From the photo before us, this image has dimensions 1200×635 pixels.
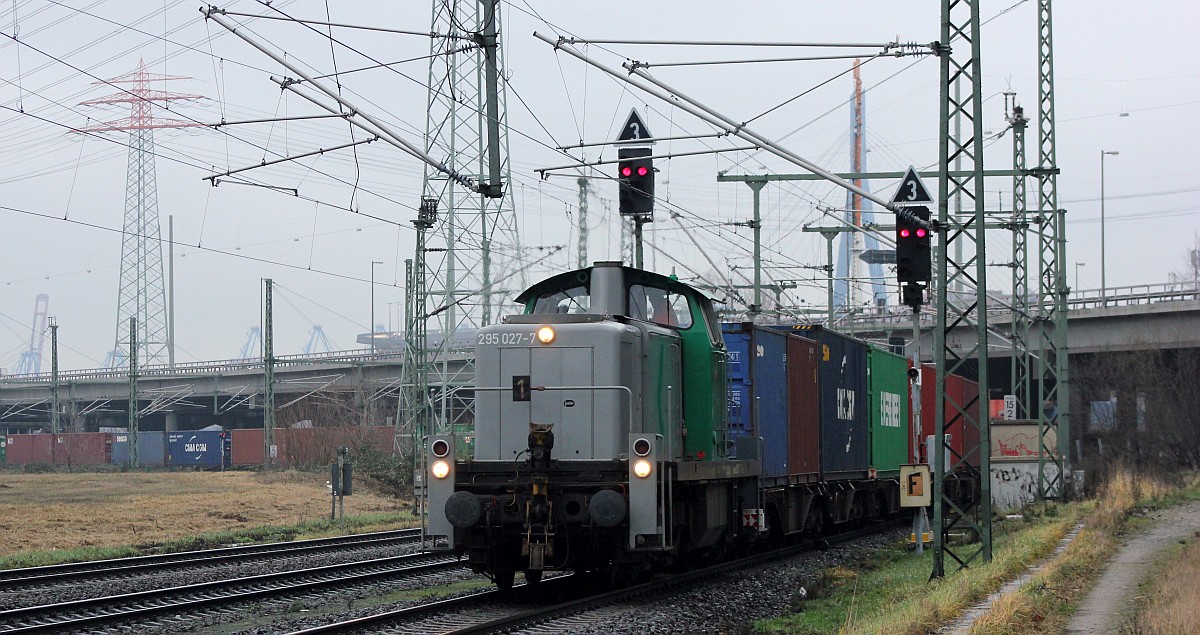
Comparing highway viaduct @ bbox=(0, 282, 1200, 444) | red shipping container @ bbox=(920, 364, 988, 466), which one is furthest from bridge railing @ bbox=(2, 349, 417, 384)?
red shipping container @ bbox=(920, 364, 988, 466)

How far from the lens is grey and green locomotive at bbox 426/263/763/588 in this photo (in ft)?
41.8

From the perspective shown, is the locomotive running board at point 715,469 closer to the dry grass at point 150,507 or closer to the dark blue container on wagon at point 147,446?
the dry grass at point 150,507

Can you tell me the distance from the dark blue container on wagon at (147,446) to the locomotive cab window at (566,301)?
6743 centimetres

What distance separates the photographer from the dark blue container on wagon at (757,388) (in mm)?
17203

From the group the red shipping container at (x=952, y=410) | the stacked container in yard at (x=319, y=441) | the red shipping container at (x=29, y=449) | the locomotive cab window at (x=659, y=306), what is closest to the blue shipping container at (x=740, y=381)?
the locomotive cab window at (x=659, y=306)

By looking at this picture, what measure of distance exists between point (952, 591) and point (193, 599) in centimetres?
838

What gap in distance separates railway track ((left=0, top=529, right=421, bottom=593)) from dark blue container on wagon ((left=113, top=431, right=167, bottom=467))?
57.6m

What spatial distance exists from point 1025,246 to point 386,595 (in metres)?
27.2

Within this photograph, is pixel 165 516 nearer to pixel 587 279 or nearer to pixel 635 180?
pixel 635 180

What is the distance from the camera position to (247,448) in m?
74.3

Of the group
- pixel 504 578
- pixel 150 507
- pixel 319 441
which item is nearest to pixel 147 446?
pixel 319 441

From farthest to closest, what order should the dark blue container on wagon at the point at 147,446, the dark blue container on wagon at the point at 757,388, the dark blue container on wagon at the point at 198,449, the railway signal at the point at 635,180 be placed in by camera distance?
1. the dark blue container on wagon at the point at 147,446
2. the dark blue container on wagon at the point at 198,449
3. the railway signal at the point at 635,180
4. the dark blue container on wagon at the point at 757,388

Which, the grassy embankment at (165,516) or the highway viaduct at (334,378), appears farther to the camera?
the highway viaduct at (334,378)

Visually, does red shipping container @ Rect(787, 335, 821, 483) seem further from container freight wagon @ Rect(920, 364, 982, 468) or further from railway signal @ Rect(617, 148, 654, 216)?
container freight wagon @ Rect(920, 364, 982, 468)
